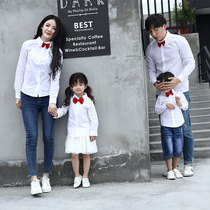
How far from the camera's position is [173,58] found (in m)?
4.17

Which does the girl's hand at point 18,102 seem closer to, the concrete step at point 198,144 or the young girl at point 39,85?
the young girl at point 39,85

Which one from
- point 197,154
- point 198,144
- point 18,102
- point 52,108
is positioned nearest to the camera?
point 52,108

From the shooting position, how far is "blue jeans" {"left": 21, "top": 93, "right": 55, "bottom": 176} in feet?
12.1

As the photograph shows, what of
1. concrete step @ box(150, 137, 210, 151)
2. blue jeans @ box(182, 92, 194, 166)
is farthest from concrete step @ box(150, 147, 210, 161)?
blue jeans @ box(182, 92, 194, 166)

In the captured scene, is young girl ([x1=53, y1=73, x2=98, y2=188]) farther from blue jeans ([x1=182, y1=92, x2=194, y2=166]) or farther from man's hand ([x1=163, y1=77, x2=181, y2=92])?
blue jeans ([x1=182, y1=92, x2=194, y2=166])

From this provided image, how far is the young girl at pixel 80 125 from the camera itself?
12.5ft

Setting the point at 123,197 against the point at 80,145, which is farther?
the point at 80,145

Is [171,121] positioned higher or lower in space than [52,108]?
lower

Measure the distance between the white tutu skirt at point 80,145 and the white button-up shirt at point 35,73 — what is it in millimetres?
491

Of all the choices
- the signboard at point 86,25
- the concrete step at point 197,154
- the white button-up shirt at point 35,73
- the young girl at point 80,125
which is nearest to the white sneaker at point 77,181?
the young girl at point 80,125

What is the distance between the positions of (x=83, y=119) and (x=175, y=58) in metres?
1.31

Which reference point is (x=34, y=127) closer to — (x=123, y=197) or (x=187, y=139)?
(x=123, y=197)

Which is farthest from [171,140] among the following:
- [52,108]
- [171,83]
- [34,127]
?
[34,127]

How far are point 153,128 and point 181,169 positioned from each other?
5.70 ft
